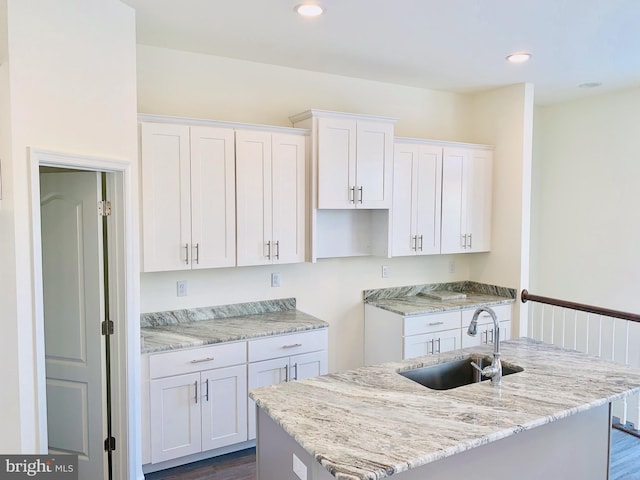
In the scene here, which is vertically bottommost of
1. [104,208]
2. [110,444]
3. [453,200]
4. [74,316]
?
[110,444]

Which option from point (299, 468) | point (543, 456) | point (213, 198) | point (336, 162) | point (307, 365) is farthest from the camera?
point (336, 162)

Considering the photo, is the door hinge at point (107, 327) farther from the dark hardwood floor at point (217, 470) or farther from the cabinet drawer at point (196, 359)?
the dark hardwood floor at point (217, 470)

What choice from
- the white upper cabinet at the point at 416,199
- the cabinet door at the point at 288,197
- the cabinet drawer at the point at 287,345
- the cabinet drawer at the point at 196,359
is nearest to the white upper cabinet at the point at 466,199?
the white upper cabinet at the point at 416,199

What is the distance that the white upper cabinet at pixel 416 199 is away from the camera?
13.7 ft

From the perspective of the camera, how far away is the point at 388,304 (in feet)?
14.2

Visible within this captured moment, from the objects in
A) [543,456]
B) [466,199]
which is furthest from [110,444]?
[466,199]

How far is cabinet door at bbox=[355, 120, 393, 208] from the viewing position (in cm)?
385

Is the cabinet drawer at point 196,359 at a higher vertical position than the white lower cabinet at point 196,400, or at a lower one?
higher

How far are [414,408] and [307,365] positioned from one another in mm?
1650

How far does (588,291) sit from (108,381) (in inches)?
182

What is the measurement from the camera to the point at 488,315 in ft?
14.5

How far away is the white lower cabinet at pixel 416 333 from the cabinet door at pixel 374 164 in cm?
104

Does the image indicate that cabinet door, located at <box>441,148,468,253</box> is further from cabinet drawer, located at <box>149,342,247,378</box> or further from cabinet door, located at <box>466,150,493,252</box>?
cabinet drawer, located at <box>149,342,247,378</box>

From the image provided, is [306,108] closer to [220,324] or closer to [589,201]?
[220,324]
